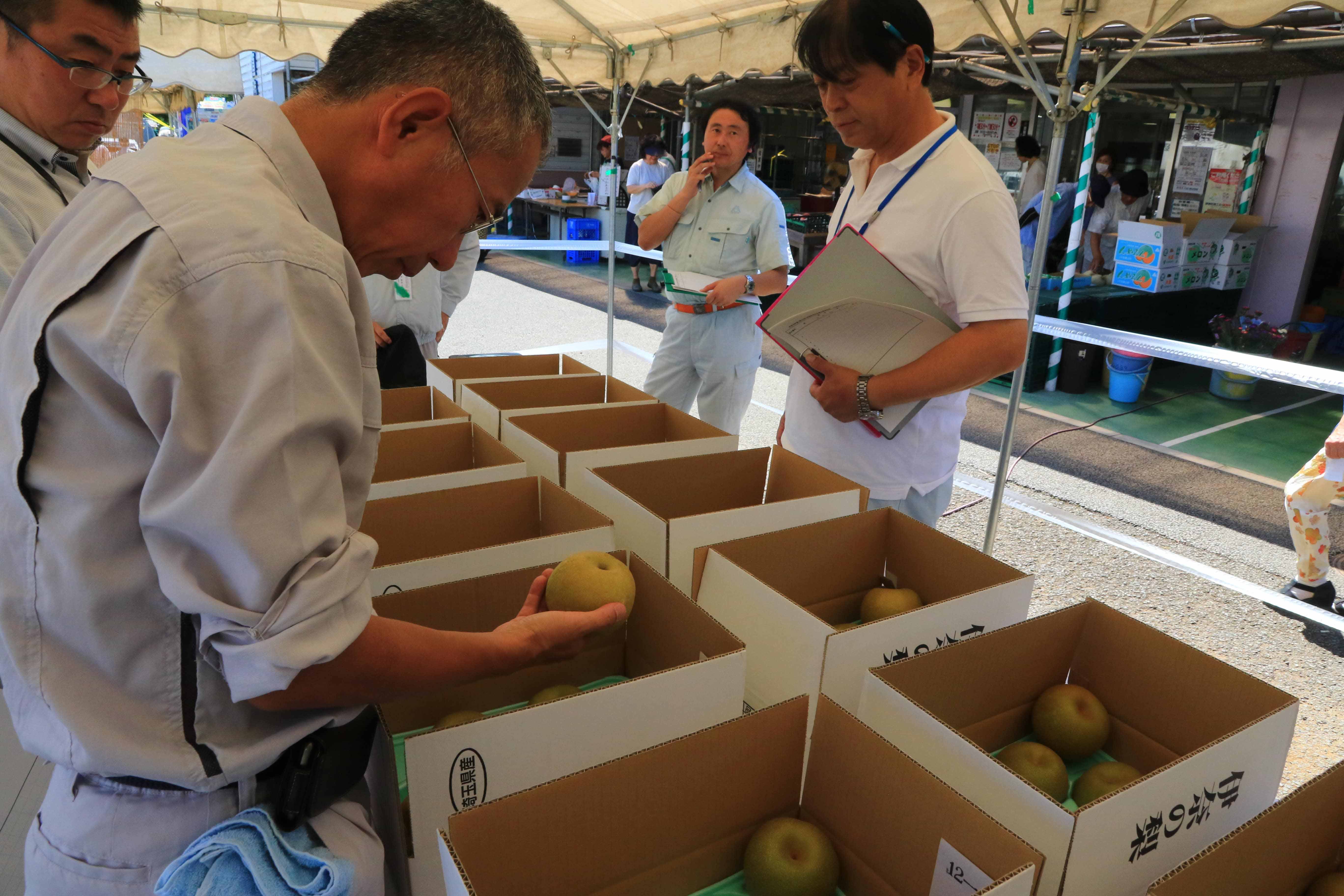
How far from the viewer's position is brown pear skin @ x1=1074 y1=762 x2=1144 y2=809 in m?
1.25

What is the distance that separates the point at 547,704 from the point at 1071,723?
2.78 feet

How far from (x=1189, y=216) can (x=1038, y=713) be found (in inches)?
297

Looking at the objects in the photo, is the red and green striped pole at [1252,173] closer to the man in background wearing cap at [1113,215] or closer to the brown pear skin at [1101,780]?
the man in background wearing cap at [1113,215]

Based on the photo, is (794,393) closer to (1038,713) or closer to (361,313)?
(1038,713)

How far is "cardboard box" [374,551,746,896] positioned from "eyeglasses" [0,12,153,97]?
1589 millimetres

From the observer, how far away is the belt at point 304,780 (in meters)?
0.93

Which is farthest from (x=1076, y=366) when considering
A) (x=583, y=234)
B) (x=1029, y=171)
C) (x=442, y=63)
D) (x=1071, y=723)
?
(x=583, y=234)

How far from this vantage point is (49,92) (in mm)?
2006

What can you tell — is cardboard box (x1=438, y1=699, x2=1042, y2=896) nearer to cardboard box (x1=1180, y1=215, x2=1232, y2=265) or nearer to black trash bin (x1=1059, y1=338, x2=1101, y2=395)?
black trash bin (x1=1059, y1=338, x2=1101, y2=395)

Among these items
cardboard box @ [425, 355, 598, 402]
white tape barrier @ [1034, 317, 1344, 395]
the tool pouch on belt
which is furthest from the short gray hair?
white tape barrier @ [1034, 317, 1344, 395]

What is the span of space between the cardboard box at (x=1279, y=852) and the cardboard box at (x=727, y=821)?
0.17m

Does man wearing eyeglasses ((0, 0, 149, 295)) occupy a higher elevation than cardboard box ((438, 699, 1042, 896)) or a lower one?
higher

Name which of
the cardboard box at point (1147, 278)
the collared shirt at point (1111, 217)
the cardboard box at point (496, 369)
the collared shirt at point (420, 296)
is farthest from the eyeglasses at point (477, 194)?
the collared shirt at point (1111, 217)

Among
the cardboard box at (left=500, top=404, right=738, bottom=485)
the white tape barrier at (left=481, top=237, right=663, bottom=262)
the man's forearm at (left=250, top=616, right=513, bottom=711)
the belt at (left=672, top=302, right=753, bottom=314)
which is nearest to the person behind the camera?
the man's forearm at (left=250, top=616, right=513, bottom=711)
